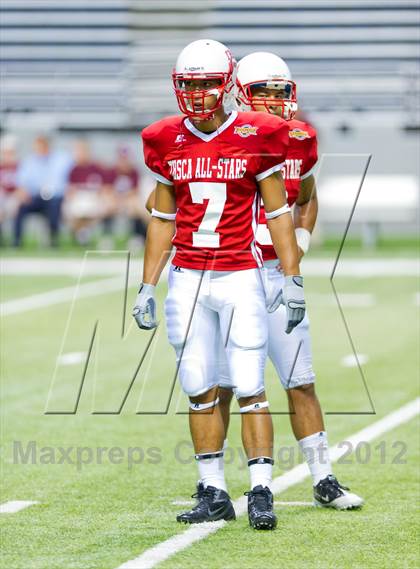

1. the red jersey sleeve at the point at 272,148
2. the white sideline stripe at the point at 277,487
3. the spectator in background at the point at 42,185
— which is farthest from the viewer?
the spectator in background at the point at 42,185

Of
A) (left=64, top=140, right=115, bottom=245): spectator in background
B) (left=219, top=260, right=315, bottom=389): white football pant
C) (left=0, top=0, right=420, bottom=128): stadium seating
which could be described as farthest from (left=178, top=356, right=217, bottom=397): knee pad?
(left=0, top=0, right=420, bottom=128): stadium seating

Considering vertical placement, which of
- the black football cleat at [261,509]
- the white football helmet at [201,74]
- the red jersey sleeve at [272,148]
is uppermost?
the white football helmet at [201,74]

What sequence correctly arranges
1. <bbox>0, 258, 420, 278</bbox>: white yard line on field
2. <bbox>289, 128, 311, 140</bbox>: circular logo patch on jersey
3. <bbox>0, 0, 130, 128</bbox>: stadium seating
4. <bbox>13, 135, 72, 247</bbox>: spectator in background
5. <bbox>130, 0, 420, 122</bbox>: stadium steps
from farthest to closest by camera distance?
1. <bbox>0, 0, 130, 128</bbox>: stadium seating
2. <bbox>130, 0, 420, 122</bbox>: stadium steps
3. <bbox>13, 135, 72, 247</bbox>: spectator in background
4. <bbox>0, 258, 420, 278</bbox>: white yard line on field
5. <bbox>289, 128, 311, 140</bbox>: circular logo patch on jersey

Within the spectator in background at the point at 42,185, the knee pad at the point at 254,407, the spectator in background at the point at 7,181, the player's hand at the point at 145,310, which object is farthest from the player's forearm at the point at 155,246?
the spectator in background at the point at 7,181

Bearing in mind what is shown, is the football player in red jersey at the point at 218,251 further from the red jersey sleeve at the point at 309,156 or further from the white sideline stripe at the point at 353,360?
the white sideline stripe at the point at 353,360

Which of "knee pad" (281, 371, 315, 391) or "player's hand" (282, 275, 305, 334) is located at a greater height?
"player's hand" (282, 275, 305, 334)

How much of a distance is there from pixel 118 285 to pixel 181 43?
35.1 ft

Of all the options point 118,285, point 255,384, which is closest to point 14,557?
point 255,384

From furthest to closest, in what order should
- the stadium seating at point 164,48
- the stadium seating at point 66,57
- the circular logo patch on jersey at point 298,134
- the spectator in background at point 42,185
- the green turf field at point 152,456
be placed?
1. the stadium seating at point 66,57
2. the stadium seating at point 164,48
3. the spectator in background at point 42,185
4. the circular logo patch on jersey at point 298,134
5. the green turf field at point 152,456

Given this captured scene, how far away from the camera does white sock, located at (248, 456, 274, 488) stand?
5.45 m

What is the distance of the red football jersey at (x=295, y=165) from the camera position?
19.1 feet

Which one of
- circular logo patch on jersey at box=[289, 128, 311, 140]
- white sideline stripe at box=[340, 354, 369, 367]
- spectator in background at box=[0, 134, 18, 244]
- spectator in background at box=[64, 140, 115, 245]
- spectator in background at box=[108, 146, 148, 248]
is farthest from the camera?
spectator in background at box=[0, 134, 18, 244]

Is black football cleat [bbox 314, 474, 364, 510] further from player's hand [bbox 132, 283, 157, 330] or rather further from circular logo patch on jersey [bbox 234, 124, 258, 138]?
circular logo patch on jersey [bbox 234, 124, 258, 138]

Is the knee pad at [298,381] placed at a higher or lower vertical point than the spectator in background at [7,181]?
higher
